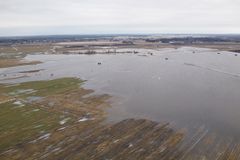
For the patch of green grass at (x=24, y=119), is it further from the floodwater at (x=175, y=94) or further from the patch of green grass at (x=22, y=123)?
the floodwater at (x=175, y=94)

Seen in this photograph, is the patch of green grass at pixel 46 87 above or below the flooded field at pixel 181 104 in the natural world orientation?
below

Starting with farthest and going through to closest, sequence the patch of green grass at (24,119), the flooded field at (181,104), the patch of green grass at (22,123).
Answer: the patch of green grass at (24,119) → the patch of green grass at (22,123) → the flooded field at (181,104)

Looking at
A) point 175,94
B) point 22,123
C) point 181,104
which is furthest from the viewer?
point 175,94

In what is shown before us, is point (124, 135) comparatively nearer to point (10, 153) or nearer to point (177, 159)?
point (177, 159)

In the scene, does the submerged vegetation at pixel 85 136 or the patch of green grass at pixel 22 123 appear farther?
the patch of green grass at pixel 22 123

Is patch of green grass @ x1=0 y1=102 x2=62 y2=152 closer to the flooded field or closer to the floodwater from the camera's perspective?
the flooded field

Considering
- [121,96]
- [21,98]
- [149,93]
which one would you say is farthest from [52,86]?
[149,93]

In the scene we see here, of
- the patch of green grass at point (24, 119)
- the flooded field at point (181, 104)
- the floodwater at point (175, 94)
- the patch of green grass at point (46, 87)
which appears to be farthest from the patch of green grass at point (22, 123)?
the patch of green grass at point (46, 87)

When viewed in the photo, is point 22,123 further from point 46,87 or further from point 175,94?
point 175,94

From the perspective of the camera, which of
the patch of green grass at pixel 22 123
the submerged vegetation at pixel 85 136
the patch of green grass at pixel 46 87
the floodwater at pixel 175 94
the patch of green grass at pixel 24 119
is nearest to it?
the submerged vegetation at pixel 85 136

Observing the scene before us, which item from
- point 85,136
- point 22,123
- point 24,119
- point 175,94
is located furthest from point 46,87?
point 85,136

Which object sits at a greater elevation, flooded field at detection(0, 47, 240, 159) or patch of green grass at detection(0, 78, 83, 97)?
flooded field at detection(0, 47, 240, 159)

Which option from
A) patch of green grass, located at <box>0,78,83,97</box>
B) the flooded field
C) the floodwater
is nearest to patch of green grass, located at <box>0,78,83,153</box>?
patch of green grass, located at <box>0,78,83,97</box>
